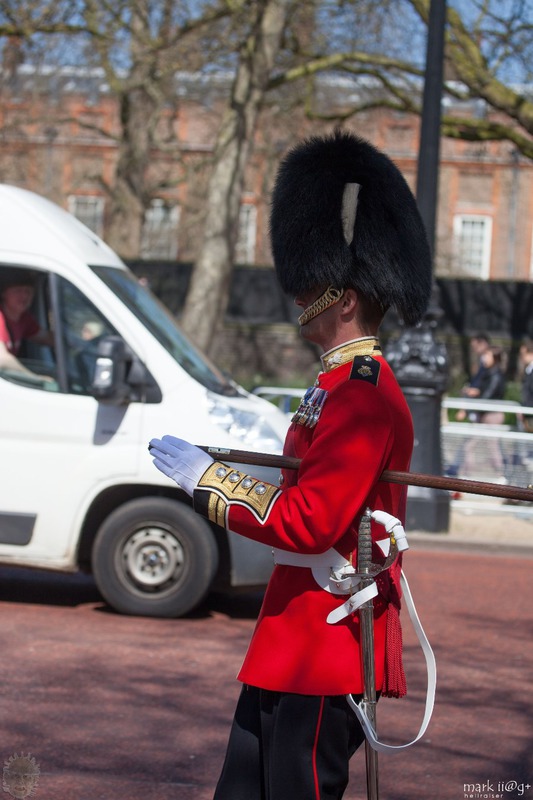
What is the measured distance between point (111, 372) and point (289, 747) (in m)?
4.59

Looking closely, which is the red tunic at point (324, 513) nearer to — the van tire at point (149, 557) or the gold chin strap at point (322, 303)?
the gold chin strap at point (322, 303)

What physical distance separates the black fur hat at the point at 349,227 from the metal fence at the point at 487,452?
8.26 meters

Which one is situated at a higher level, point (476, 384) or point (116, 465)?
point (476, 384)

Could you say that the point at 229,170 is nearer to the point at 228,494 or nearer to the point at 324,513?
the point at 228,494

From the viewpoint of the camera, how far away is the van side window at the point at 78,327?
25.3ft

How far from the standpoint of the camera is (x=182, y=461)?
119 inches

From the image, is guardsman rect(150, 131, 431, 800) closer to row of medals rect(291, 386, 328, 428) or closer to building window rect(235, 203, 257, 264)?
row of medals rect(291, 386, 328, 428)

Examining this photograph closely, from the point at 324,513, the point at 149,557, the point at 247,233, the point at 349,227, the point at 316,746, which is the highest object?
the point at 247,233

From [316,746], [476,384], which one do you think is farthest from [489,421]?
[316,746]

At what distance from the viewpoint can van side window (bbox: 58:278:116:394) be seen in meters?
7.70

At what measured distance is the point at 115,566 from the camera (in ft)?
24.8

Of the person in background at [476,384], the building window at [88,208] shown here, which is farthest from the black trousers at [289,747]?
the building window at [88,208]

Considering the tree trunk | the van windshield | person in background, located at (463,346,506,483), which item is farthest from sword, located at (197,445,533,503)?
the tree trunk

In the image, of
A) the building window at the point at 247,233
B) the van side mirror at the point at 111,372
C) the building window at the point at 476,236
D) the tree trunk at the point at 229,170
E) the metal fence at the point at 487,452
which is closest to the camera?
the van side mirror at the point at 111,372
